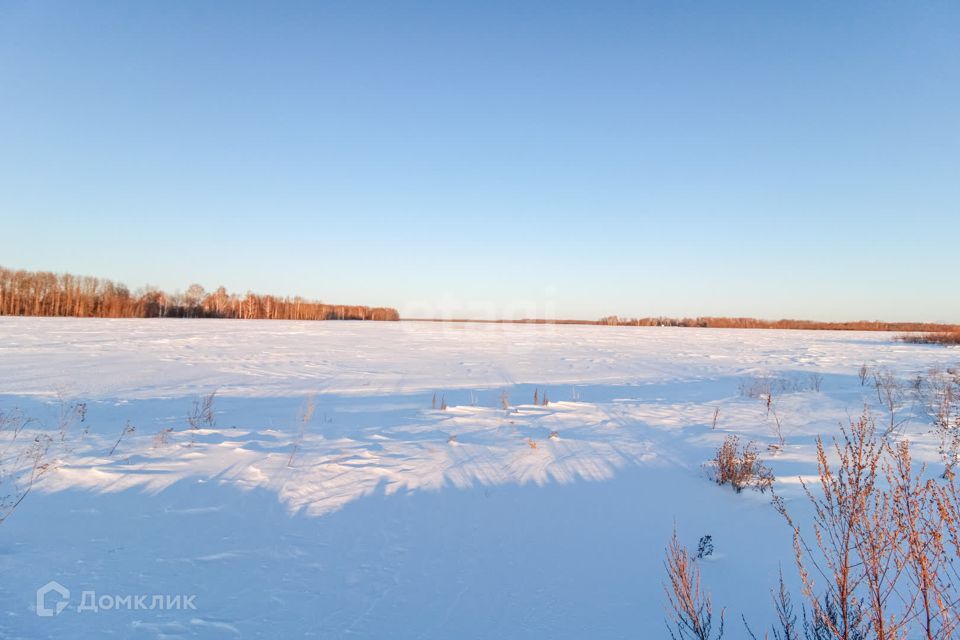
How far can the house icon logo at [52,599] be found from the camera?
267cm

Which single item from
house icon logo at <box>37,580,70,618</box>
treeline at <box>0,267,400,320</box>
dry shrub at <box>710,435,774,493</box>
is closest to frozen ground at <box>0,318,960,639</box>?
house icon logo at <box>37,580,70,618</box>

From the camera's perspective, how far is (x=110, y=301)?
1944 inches

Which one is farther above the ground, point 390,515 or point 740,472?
point 740,472

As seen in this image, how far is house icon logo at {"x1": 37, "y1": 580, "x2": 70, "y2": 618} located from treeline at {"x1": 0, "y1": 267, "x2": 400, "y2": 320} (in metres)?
57.2

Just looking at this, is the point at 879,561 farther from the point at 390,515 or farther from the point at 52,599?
the point at 52,599

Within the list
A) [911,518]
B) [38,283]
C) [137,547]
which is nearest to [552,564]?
[911,518]

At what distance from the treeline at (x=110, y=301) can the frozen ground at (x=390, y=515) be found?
167ft

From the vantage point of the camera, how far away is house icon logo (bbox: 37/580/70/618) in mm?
2674

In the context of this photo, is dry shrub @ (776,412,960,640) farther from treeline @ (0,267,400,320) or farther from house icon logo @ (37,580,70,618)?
treeline @ (0,267,400,320)

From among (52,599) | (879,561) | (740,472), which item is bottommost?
(52,599)

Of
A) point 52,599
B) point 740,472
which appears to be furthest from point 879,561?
point 52,599

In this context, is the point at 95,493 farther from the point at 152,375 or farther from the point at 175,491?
the point at 152,375

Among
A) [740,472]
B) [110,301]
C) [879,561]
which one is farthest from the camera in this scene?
[110,301]

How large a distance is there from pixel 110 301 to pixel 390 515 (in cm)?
6013
